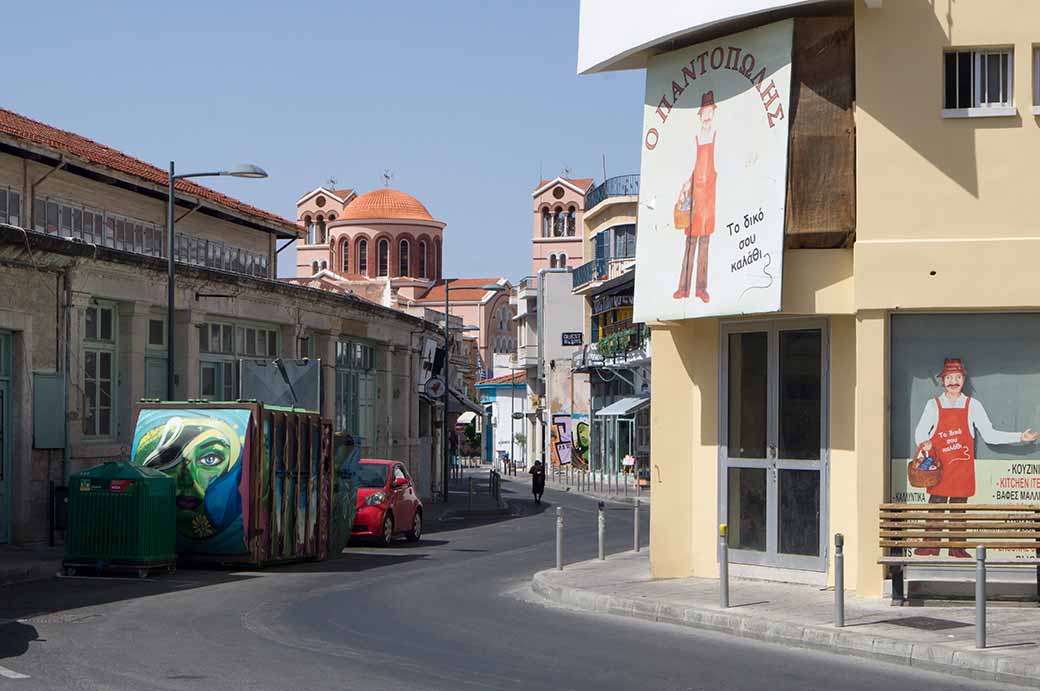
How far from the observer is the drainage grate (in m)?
14.0

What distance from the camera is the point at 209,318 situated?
3234 cm

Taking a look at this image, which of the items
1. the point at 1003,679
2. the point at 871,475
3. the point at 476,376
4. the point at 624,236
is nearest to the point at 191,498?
the point at 871,475

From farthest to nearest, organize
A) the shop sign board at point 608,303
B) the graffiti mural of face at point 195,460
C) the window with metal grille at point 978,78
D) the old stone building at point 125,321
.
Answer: the shop sign board at point 608,303
the old stone building at point 125,321
the graffiti mural of face at point 195,460
the window with metal grille at point 978,78

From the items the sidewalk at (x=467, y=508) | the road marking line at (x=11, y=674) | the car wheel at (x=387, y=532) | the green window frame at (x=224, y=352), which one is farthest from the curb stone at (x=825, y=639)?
the sidewalk at (x=467, y=508)

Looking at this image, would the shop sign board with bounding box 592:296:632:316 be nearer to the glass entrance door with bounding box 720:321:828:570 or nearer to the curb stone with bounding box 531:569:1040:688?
the glass entrance door with bounding box 720:321:828:570

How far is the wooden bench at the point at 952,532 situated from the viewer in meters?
15.6

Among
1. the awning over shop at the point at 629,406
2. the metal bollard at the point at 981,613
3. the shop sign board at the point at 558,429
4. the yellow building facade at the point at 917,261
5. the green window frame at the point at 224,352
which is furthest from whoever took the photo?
the shop sign board at the point at 558,429

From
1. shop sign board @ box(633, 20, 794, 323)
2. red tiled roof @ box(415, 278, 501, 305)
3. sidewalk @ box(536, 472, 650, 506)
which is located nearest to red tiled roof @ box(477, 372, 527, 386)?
red tiled roof @ box(415, 278, 501, 305)

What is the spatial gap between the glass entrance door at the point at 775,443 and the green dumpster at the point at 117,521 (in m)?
7.43

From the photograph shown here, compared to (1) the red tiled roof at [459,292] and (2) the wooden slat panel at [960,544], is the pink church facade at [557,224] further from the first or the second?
(2) the wooden slat panel at [960,544]

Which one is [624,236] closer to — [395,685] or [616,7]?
A: [616,7]

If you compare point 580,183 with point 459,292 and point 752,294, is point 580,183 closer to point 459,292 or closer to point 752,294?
point 459,292

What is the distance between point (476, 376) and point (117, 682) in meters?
134

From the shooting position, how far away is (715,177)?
18172mm
